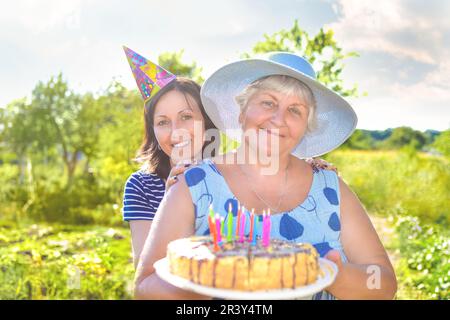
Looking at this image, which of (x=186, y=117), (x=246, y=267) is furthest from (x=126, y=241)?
(x=246, y=267)

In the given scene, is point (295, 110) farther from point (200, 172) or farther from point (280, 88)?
point (200, 172)

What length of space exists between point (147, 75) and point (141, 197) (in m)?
0.70

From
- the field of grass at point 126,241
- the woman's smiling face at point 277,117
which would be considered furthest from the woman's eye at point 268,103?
the field of grass at point 126,241

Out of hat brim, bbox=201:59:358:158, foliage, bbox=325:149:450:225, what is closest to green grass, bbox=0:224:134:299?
hat brim, bbox=201:59:358:158

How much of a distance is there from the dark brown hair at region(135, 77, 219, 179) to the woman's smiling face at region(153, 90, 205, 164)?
2 centimetres

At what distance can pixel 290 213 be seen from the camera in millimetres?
1968

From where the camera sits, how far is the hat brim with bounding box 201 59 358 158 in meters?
2.10

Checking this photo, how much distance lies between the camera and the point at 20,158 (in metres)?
9.45

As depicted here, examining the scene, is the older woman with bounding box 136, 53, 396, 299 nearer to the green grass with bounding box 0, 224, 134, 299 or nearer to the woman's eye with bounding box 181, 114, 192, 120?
the woman's eye with bounding box 181, 114, 192, 120

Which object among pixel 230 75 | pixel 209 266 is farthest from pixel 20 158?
pixel 209 266

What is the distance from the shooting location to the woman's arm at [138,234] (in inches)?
95.1

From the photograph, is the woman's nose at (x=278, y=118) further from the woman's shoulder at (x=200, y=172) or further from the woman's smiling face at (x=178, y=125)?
the woman's smiling face at (x=178, y=125)

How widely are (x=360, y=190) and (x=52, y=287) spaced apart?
19.3ft
